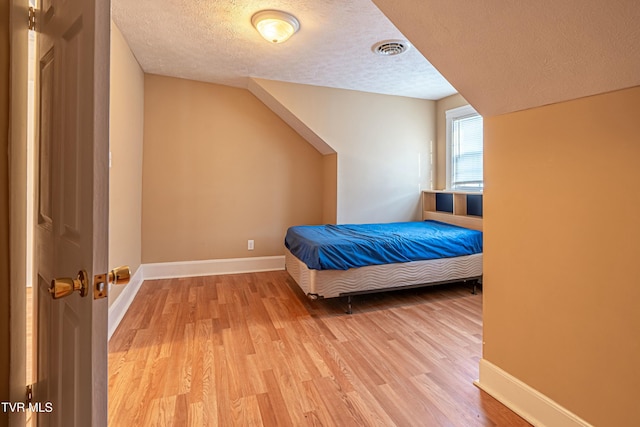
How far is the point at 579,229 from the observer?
1334 millimetres

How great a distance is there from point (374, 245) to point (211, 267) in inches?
84.7

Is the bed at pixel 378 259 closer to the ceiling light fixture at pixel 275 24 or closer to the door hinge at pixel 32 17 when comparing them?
the ceiling light fixture at pixel 275 24

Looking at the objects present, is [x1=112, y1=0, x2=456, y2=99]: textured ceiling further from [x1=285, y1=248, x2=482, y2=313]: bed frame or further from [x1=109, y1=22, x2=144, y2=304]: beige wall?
[x1=285, y1=248, x2=482, y2=313]: bed frame

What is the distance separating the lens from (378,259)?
2.85 meters

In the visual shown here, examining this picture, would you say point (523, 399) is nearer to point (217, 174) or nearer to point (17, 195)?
point (17, 195)

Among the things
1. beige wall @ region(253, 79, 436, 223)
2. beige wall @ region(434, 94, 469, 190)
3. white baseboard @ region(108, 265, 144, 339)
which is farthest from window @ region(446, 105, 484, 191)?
white baseboard @ region(108, 265, 144, 339)

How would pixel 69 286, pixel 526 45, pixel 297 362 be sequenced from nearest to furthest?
pixel 69 286
pixel 526 45
pixel 297 362

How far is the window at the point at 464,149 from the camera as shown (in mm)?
3957

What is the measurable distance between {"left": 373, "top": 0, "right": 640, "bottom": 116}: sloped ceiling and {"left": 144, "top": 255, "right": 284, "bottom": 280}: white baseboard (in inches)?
124

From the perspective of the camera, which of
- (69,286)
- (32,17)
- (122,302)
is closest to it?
(69,286)

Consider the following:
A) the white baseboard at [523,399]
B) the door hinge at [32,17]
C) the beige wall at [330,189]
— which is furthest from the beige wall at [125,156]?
the white baseboard at [523,399]

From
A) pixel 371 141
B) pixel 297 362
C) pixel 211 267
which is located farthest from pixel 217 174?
pixel 297 362

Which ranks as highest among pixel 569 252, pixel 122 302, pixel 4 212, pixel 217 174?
pixel 217 174

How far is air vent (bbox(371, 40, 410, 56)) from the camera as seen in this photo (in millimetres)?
2727
